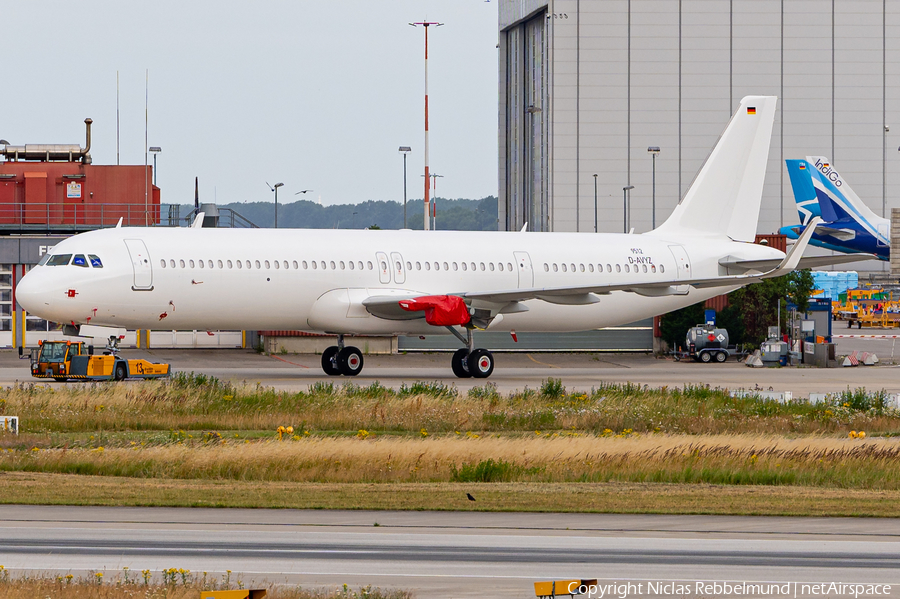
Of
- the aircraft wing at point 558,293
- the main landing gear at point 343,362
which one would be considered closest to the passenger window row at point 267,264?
the aircraft wing at point 558,293

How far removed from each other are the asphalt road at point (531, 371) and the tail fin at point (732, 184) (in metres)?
5.29

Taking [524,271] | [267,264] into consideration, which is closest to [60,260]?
[267,264]

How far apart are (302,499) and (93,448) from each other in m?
6.09

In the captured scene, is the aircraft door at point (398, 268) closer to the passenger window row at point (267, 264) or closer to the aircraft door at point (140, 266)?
the passenger window row at point (267, 264)

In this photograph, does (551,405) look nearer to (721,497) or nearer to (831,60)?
(721,497)

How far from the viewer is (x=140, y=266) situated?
33000 millimetres

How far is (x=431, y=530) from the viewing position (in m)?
13.0

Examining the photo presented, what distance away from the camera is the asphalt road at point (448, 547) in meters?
10.7

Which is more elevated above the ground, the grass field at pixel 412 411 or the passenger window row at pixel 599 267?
the passenger window row at pixel 599 267

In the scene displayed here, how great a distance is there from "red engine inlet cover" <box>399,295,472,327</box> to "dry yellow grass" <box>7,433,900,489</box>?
1483 centimetres

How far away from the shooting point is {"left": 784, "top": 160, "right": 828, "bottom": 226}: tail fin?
9069 centimetres

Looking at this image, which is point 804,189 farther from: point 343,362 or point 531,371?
point 343,362

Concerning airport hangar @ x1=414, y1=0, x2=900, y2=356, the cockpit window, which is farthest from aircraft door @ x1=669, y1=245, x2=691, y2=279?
airport hangar @ x1=414, y1=0, x2=900, y2=356

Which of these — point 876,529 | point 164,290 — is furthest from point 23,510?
point 164,290
